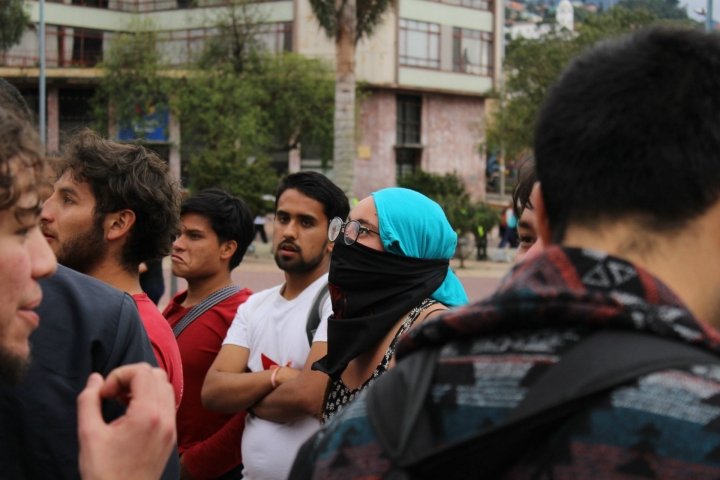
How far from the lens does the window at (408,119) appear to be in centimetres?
4594

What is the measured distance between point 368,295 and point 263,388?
922mm

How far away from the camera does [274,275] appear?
2023 centimetres

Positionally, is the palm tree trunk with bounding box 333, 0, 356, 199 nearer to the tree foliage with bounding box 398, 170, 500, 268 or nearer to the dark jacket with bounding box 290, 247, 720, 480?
the tree foliage with bounding box 398, 170, 500, 268

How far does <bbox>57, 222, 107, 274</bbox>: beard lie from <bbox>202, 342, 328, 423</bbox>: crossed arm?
0.97m

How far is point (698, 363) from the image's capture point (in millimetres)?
1151

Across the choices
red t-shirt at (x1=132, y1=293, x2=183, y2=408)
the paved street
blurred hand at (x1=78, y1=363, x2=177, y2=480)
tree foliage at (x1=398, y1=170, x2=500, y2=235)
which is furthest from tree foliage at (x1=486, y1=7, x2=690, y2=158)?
blurred hand at (x1=78, y1=363, x2=177, y2=480)

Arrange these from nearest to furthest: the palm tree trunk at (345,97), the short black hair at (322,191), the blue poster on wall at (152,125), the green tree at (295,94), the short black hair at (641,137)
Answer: the short black hair at (641,137), the short black hair at (322,191), the palm tree trunk at (345,97), the green tree at (295,94), the blue poster on wall at (152,125)

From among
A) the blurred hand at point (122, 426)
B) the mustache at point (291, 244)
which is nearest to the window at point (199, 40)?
the mustache at point (291, 244)

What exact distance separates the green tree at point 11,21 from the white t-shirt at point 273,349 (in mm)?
38726

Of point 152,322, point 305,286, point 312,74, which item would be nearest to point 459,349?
point 152,322

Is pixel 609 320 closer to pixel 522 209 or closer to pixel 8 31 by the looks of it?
pixel 522 209

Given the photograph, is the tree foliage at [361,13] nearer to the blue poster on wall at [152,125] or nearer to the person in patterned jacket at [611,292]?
the blue poster on wall at [152,125]

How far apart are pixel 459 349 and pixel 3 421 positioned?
1216mm

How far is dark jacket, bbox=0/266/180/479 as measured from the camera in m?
1.96
